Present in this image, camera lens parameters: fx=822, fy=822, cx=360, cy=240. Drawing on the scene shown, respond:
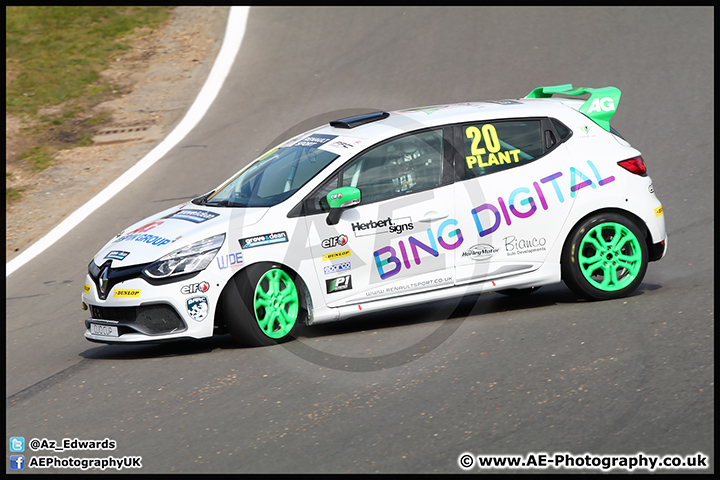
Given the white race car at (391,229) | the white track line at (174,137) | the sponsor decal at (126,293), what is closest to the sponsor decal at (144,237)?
the white race car at (391,229)

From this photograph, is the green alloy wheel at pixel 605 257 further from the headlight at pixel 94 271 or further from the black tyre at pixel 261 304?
the headlight at pixel 94 271

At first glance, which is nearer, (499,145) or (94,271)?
(94,271)

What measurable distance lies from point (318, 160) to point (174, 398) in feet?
8.08

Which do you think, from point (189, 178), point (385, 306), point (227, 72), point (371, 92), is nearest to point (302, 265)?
point (385, 306)

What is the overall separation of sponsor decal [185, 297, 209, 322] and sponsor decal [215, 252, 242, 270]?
298 mm

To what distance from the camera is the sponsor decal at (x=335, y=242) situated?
6.79 meters

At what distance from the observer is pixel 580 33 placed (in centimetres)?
1591

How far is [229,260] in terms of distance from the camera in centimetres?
657

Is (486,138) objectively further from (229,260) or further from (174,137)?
(174,137)

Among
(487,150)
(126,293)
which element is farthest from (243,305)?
(487,150)

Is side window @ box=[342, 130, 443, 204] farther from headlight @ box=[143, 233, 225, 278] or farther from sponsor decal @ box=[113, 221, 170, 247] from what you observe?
sponsor decal @ box=[113, 221, 170, 247]

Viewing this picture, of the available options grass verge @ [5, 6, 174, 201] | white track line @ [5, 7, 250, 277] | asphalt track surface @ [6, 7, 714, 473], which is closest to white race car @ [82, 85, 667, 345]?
asphalt track surface @ [6, 7, 714, 473]

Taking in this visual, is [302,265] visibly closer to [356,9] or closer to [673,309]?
[673,309]

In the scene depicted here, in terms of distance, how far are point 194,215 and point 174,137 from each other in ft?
20.6
